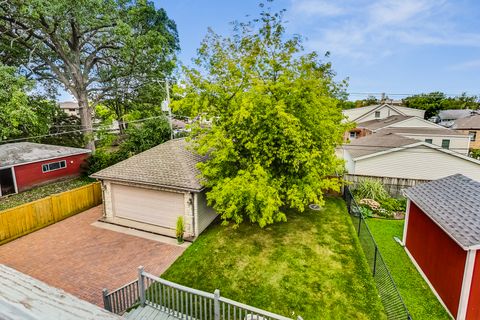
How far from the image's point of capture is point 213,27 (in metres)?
13.4

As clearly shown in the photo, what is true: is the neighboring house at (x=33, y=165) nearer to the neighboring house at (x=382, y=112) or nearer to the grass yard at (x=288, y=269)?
the grass yard at (x=288, y=269)

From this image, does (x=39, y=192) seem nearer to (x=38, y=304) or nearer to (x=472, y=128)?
(x=38, y=304)

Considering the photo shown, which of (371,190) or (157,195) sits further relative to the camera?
(371,190)

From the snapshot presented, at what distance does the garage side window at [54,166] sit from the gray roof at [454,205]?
2336cm

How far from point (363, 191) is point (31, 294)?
19.1 m

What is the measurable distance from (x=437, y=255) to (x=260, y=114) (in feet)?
28.3

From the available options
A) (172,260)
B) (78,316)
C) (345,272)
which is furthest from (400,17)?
(78,316)

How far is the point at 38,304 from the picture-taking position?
1.95 metres

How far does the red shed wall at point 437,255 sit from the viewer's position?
7.95 metres

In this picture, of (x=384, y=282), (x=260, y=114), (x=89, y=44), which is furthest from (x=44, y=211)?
(x=89, y=44)

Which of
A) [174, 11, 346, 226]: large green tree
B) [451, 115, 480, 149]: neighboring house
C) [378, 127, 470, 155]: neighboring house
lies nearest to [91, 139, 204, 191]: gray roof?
[174, 11, 346, 226]: large green tree

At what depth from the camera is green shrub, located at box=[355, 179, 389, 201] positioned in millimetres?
17641

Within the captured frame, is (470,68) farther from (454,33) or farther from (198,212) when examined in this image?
(198,212)

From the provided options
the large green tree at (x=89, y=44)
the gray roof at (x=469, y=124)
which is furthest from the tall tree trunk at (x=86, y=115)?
the gray roof at (x=469, y=124)
